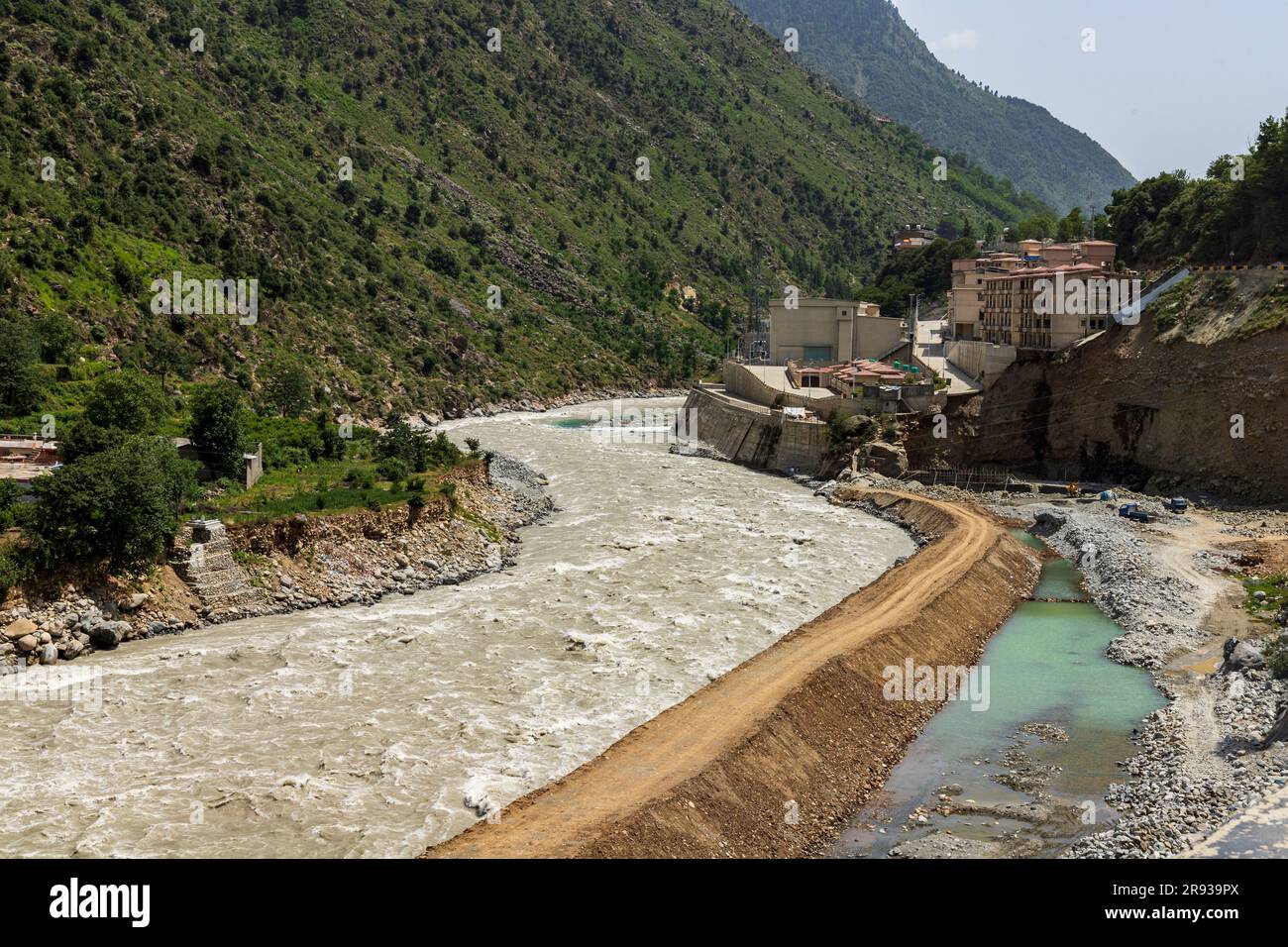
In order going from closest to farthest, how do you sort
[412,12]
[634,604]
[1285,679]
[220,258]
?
[1285,679]
[634,604]
[220,258]
[412,12]

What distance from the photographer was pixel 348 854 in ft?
73.3

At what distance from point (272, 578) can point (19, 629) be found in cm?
894

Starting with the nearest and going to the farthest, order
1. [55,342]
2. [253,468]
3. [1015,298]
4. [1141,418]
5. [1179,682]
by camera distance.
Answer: [1179,682], [253,468], [55,342], [1141,418], [1015,298]

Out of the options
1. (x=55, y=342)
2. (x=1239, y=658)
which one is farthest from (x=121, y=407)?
(x=1239, y=658)

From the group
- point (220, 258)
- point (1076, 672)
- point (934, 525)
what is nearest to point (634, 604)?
point (1076, 672)

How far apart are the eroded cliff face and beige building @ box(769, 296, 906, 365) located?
26.9 meters

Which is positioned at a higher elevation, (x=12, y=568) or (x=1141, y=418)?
(x=1141, y=418)

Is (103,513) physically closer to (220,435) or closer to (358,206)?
(220,435)

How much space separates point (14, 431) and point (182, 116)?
5957 cm

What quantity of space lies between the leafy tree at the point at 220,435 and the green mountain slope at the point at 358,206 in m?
16.0

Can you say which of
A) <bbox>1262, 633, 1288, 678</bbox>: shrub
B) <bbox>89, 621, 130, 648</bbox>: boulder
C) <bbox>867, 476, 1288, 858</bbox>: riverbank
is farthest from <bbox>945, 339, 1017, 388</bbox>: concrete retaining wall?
<bbox>89, 621, 130, 648</bbox>: boulder

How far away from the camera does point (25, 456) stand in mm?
44281

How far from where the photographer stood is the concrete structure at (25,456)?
139 ft
